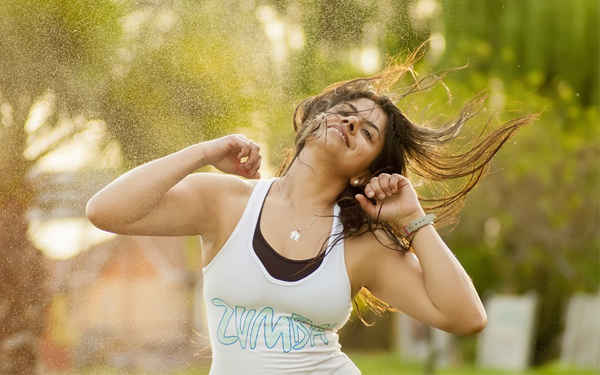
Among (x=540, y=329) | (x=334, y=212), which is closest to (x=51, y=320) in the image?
(x=334, y=212)

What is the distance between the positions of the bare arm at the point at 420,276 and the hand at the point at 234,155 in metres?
0.30

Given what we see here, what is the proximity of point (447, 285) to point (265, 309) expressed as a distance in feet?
1.53

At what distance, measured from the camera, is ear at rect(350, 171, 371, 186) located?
2271 millimetres

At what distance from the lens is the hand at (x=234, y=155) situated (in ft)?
6.81

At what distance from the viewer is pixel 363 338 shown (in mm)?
11156

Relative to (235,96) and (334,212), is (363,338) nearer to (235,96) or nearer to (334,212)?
(235,96)

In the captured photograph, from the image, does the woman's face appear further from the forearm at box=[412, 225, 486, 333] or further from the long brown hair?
the forearm at box=[412, 225, 486, 333]

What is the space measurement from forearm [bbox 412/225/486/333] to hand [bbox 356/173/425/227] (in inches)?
2.5

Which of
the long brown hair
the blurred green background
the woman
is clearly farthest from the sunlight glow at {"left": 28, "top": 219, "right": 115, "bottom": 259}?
the woman

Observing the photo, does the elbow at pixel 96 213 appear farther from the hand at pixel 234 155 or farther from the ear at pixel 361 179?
the ear at pixel 361 179

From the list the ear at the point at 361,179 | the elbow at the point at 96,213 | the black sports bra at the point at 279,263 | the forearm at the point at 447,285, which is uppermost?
the ear at the point at 361,179

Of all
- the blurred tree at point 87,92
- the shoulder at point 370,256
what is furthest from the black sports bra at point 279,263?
the blurred tree at point 87,92

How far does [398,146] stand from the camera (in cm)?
232

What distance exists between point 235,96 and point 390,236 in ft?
6.77
